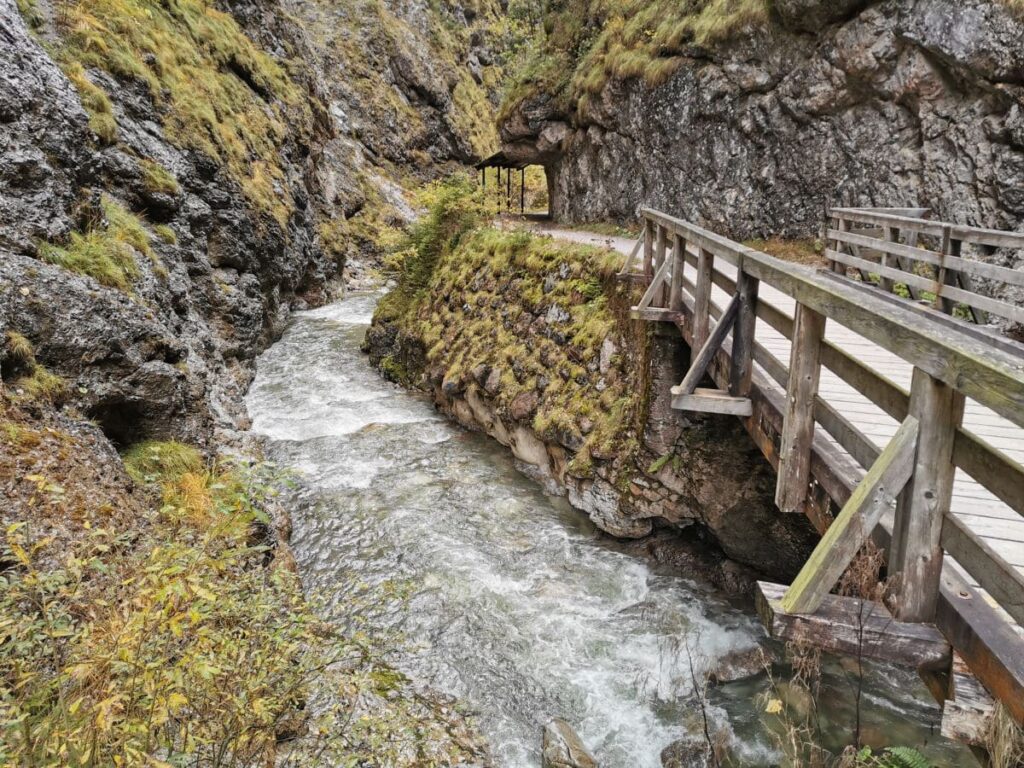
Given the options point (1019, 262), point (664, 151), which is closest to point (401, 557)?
point (1019, 262)

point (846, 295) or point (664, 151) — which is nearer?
point (846, 295)

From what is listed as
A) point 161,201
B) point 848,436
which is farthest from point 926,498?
point 161,201

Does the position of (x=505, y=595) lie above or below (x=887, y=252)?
below

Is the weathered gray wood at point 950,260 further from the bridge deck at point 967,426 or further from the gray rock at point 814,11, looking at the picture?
the gray rock at point 814,11

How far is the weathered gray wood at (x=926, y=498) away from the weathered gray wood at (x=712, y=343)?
280cm

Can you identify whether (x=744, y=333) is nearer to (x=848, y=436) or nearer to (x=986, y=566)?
(x=848, y=436)

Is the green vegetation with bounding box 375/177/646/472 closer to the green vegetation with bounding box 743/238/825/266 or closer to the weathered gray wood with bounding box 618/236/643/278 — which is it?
the weathered gray wood with bounding box 618/236/643/278

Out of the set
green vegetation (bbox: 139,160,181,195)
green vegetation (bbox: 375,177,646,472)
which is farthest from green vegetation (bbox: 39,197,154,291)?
green vegetation (bbox: 375,177,646,472)

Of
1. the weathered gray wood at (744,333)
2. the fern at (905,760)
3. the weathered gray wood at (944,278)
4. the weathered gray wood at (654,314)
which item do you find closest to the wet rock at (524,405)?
the weathered gray wood at (654,314)

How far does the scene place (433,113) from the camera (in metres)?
49.3

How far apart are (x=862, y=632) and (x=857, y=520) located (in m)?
0.51

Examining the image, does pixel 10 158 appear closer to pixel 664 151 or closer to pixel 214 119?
pixel 214 119

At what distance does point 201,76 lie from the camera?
57.2 feet

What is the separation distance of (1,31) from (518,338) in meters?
9.08
